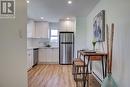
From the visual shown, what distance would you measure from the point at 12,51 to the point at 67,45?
6575mm

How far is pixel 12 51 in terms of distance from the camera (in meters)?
2.30

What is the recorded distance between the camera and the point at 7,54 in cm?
226

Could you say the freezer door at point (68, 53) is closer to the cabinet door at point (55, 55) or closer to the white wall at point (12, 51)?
the cabinet door at point (55, 55)

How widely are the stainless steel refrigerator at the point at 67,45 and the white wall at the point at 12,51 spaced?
20.7 feet

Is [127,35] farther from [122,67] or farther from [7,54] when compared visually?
[7,54]

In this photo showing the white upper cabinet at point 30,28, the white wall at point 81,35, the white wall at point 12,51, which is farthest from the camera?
the white upper cabinet at point 30,28

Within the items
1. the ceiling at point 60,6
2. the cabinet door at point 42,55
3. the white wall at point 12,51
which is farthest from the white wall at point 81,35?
the white wall at point 12,51

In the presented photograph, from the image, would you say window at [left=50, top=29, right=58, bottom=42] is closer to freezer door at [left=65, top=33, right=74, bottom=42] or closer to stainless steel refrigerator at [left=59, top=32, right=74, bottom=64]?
stainless steel refrigerator at [left=59, top=32, right=74, bottom=64]

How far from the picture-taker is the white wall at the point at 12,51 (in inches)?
87.6

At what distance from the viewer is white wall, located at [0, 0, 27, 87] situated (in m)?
2.22

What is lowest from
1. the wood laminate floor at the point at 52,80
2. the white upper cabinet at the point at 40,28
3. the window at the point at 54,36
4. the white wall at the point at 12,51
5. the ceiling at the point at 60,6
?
the wood laminate floor at the point at 52,80

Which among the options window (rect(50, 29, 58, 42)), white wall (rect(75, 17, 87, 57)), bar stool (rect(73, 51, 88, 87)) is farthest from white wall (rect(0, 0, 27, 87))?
window (rect(50, 29, 58, 42))

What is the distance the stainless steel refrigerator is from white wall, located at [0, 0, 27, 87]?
6.31m

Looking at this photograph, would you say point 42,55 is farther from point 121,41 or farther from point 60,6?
point 121,41
